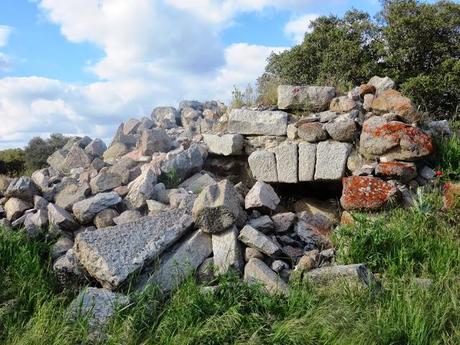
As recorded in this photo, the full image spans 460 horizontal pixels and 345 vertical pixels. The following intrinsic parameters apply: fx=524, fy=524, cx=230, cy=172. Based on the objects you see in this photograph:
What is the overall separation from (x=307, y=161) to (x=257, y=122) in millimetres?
1069

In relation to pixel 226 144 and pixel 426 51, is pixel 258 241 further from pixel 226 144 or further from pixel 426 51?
pixel 426 51

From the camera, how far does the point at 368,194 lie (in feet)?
19.9

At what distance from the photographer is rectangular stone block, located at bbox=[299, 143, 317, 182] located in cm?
694

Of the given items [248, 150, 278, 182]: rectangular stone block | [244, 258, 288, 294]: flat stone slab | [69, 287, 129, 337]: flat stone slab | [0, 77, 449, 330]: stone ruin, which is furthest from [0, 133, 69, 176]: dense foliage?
[244, 258, 288, 294]: flat stone slab

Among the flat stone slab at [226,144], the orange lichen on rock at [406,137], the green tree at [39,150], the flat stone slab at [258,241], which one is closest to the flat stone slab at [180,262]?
the flat stone slab at [258,241]

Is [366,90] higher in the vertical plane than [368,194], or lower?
higher

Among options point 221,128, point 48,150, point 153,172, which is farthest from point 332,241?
point 48,150

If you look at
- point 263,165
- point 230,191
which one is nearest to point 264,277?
point 230,191

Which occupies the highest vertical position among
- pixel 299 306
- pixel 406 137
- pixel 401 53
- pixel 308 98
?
pixel 401 53

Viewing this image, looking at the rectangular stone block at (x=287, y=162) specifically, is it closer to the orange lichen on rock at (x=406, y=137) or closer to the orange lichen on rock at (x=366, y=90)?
the orange lichen on rock at (x=406, y=137)

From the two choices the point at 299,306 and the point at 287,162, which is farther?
the point at 287,162

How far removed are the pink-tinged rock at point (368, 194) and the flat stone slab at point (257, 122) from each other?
1.63m

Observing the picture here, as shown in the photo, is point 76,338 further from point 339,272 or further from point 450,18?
point 450,18

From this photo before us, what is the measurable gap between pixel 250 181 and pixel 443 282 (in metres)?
3.33
